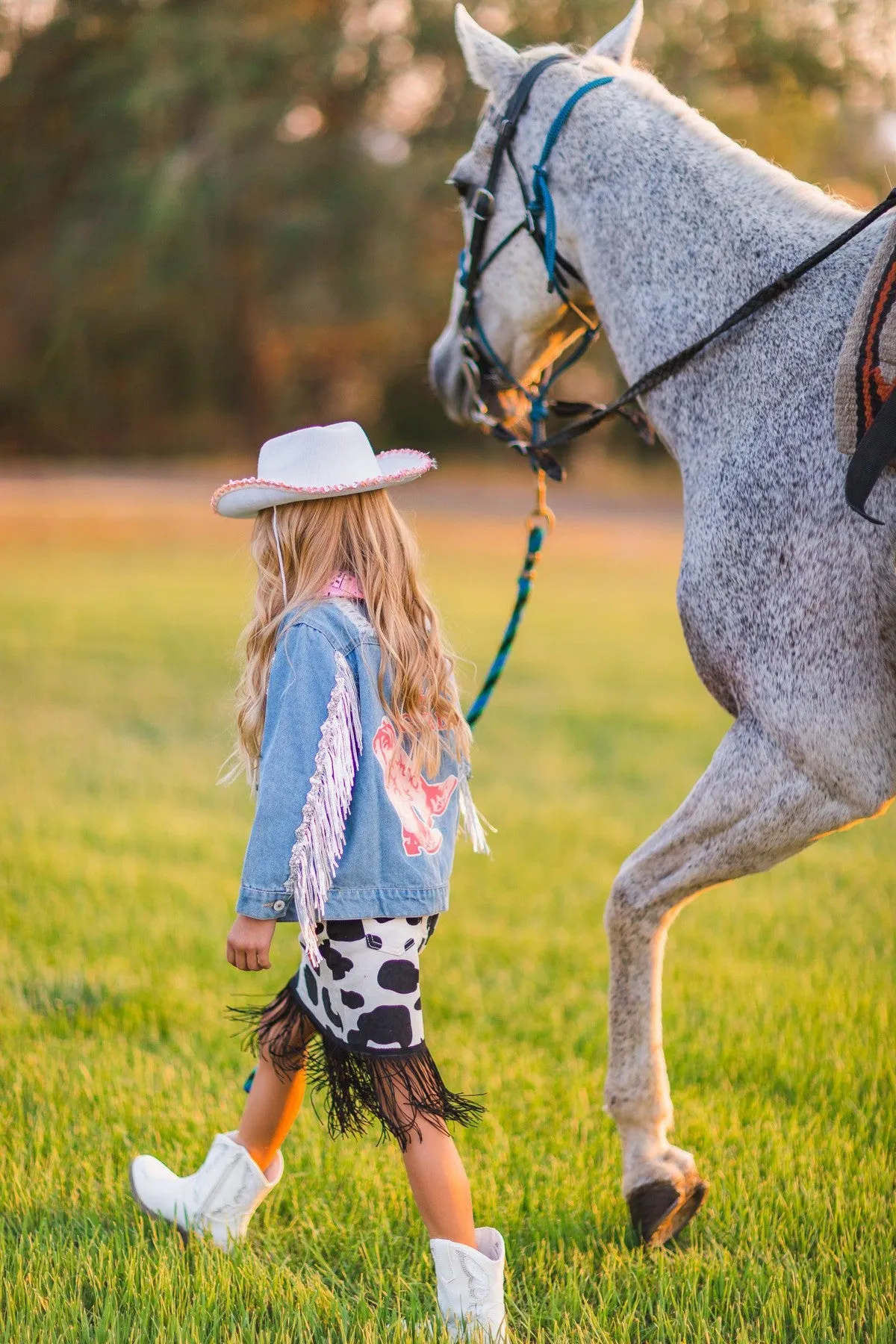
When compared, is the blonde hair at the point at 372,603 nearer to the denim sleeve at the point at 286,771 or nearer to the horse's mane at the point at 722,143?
the denim sleeve at the point at 286,771

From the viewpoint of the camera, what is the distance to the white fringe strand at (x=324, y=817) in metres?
2.18

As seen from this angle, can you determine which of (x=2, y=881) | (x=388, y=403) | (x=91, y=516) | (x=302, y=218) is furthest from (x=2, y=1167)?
(x=388, y=403)

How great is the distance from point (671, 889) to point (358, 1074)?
2.51ft

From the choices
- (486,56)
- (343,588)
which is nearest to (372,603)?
(343,588)

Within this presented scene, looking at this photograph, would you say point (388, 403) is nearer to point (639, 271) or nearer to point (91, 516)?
point (91, 516)

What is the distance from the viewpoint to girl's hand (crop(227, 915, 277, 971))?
2176mm

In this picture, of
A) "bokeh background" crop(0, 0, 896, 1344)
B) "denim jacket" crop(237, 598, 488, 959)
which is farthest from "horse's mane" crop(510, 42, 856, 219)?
"denim jacket" crop(237, 598, 488, 959)

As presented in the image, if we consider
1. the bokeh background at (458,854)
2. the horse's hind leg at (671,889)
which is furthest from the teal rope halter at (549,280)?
the horse's hind leg at (671,889)

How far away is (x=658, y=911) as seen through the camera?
2648 mm

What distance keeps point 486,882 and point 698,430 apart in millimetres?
3203

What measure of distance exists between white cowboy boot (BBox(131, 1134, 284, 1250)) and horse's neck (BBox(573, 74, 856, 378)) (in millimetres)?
1986

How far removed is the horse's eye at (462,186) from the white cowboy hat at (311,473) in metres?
1.20

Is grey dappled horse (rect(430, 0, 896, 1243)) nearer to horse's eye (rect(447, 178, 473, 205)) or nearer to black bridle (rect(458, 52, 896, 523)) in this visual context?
black bridle (rect(458, 52, 896, 523))

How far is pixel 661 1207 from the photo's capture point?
264 centimetres
